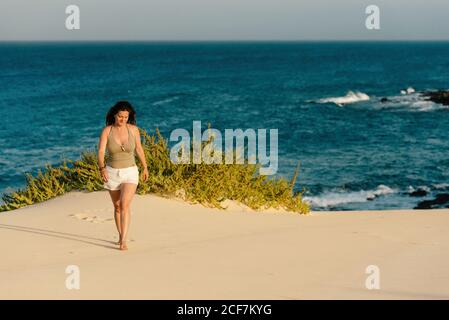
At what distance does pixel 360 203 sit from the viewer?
81.6ft

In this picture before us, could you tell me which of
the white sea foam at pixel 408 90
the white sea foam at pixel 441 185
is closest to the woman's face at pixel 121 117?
the white sea foam at pixel 441 185

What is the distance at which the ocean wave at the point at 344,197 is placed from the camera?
24.5m

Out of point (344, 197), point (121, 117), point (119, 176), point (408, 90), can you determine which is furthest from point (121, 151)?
point (408, 90)

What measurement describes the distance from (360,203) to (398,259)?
633 inches

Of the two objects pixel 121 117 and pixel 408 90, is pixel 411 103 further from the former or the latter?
pixel 121 117

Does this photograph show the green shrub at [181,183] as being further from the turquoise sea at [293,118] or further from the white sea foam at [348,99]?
the white sea foam at [348,99]

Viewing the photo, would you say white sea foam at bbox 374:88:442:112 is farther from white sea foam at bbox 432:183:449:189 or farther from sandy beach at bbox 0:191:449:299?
sandy beach at bbox 0:191:449:299

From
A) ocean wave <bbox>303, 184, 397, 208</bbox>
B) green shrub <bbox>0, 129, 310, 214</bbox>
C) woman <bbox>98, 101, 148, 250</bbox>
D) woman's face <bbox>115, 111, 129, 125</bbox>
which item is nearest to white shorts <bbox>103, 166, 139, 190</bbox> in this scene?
woman <bbox>98, 101, 148, 250</bbox>

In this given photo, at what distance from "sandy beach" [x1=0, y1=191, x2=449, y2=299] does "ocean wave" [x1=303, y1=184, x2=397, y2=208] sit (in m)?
11.4

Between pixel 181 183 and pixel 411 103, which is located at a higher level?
pixel 181 183

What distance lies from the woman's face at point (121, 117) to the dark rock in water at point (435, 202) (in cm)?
1727

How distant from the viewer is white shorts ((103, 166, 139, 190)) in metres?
8.73

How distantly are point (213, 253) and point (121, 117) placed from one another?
2073 millimetres

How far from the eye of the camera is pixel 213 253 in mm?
9039
